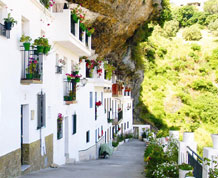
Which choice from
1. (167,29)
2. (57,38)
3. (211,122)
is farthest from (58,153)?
(167,29)

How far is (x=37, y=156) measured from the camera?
10312mm

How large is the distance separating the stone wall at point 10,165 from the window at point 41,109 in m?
2.00

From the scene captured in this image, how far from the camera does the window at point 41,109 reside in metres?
10.6

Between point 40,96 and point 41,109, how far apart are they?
0.50 meters

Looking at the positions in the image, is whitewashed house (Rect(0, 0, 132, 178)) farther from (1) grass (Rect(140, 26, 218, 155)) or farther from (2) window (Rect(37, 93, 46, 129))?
(1) grass (Rect(140, 26, 218, 155))

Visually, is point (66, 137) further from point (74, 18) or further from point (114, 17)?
point (114, 17)

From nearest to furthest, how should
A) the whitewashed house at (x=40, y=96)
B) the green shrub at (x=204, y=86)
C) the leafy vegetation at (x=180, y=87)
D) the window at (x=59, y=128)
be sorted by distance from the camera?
the whitewashed house at (x=40, y=96) → the window at (x=59, y=128) → the leafy vegetation at (x=180, y=87) → the green shrub at (x=204, y=86)

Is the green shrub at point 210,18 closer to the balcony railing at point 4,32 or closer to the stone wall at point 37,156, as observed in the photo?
the stone wall at point 37,156

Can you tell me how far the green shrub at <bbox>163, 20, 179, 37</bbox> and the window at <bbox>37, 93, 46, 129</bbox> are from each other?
5342 cm

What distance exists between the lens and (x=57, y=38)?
12750mm

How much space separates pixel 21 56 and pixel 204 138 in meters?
37.0

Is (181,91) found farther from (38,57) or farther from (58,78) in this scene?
(38,57)

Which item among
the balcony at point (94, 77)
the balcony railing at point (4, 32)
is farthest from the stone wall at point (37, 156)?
the balcony at point (94, 77)

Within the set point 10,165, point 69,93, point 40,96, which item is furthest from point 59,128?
point 10,165
